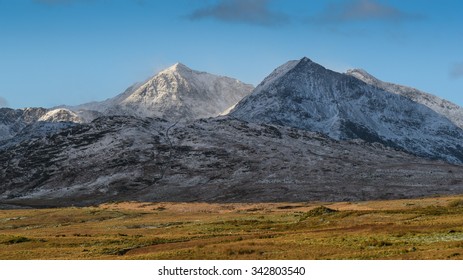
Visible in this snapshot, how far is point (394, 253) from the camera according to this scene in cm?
6638

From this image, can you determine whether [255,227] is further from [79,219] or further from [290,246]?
[79,219]

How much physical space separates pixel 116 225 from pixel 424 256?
102028mm

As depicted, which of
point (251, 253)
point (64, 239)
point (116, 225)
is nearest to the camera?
point (251, 253)

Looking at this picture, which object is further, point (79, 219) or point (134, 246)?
point (79, 219)

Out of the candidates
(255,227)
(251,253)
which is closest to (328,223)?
(255,227)

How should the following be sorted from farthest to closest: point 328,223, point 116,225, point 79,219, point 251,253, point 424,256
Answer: point 79,219 → point 116,225 → point 328,223 → point 251,253 → point 424,256

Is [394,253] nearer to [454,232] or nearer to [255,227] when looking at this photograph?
[454,232]

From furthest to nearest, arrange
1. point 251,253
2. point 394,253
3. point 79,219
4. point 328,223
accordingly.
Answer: point 79,219 → point 328,223 → point 251,253 → point 394,253

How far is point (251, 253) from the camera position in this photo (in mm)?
74625
